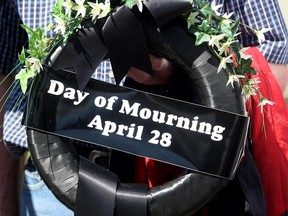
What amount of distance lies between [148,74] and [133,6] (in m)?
0.18

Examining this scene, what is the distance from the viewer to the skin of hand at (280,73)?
76.4 inches

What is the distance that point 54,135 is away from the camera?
1.52 metres

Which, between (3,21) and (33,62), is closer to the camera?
(33,62)

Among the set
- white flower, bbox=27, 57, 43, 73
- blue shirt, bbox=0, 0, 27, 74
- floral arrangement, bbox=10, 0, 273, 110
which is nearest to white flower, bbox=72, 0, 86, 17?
floral arrangement, bbox=10, 0, 273, 110

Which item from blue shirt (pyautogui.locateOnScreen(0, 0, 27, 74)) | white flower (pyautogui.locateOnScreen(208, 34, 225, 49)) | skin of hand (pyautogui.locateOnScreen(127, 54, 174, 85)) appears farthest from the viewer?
blue shirt (pyautogui.locateOnScreen(0, 0, 27, 74))

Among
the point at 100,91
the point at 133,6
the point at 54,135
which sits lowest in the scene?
the point at 54,135

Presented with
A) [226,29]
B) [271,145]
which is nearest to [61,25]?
[226,29]

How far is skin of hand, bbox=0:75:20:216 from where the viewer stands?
2.10m

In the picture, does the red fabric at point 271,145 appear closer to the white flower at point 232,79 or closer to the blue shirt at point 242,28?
the white flower at point 232,79

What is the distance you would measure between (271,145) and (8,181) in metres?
0.98

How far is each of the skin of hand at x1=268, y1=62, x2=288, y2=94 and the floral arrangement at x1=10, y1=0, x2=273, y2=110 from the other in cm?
45

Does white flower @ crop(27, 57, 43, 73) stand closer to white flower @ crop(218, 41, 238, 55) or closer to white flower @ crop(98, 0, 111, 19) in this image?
white flower @ crop(98, 0, 111, 19)

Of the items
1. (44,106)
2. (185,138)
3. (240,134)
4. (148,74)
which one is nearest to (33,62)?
(44,106)

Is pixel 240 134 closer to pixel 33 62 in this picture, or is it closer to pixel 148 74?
pixel 148 74
